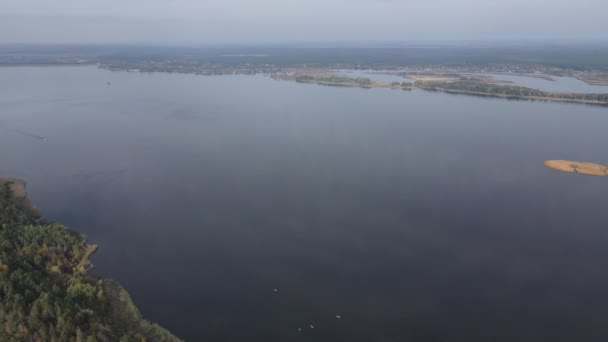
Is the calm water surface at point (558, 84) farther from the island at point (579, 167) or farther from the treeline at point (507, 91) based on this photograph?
the island at point (579, 167)

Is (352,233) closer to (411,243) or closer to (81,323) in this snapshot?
(411,243)

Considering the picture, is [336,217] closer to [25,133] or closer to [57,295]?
[57,295]

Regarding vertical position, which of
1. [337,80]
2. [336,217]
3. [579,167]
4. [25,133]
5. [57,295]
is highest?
[337,80]

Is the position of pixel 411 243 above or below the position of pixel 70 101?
below

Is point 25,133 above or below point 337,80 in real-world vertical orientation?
below

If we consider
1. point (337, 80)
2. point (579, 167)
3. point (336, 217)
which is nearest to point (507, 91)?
point (337, 80)

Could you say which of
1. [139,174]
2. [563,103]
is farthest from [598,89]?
[139,174]

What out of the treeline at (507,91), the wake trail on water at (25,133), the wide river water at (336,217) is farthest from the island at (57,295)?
the treeline at (507,91)
